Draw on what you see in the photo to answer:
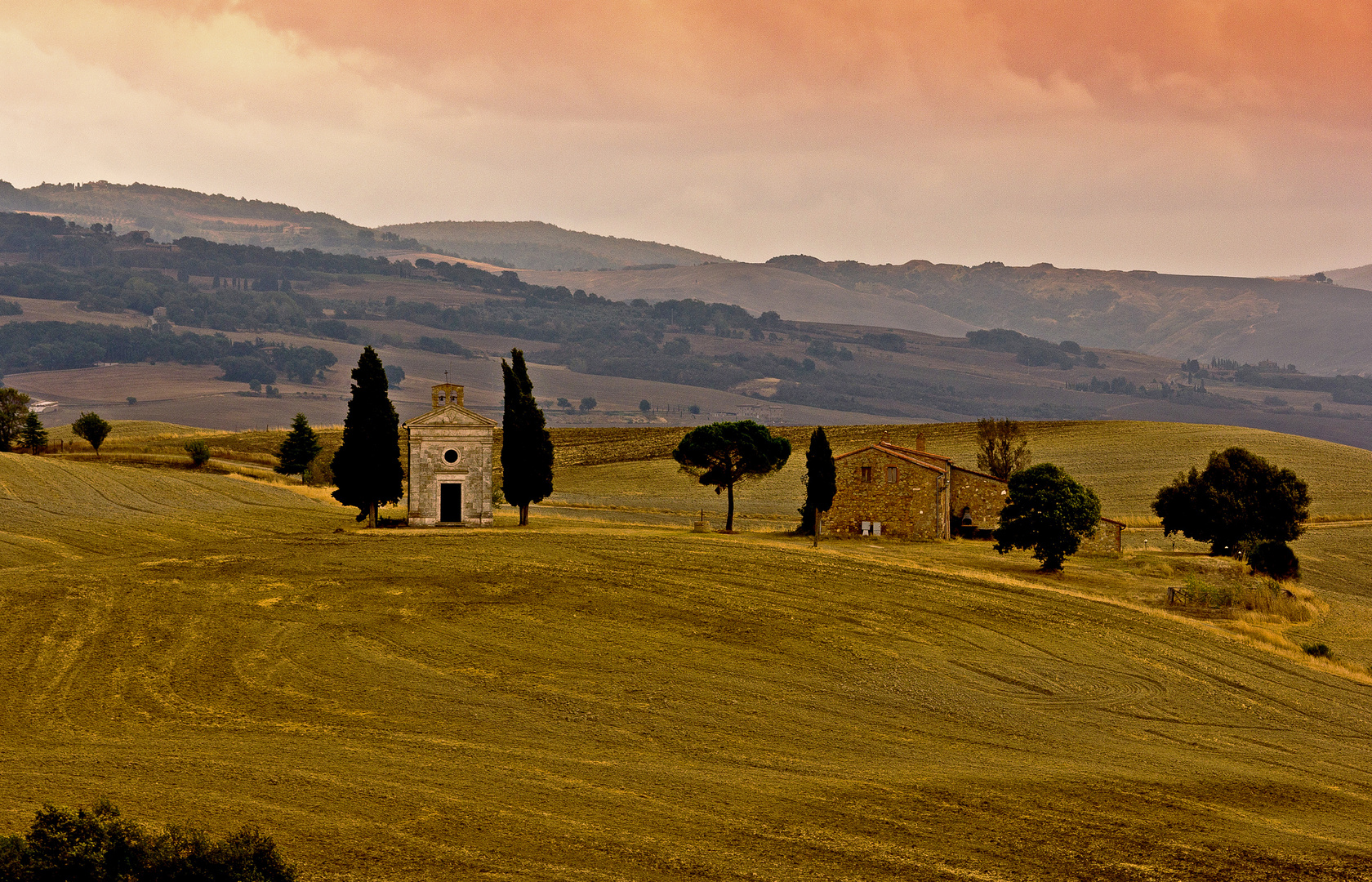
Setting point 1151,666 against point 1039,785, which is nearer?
point 1039,785

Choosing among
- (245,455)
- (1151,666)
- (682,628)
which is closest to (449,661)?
(682,628)

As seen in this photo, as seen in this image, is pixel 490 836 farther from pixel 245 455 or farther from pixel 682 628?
pixel 245 455

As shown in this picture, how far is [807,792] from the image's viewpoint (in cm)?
2734

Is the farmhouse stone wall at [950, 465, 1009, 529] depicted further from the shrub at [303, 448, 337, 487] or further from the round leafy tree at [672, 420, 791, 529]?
the shrub at [303, 448, 337, 487]

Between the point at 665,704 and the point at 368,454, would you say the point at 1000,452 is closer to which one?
the point at 368,454

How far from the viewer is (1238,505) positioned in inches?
2798

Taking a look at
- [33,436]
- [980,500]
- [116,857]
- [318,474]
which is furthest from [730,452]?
[33,436]

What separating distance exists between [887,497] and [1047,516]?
13.4 meters

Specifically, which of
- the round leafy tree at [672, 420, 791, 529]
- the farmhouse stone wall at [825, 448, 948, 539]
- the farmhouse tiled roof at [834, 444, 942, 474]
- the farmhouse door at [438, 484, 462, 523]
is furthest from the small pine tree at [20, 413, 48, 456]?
the farmhouse tiled roof at [834, 444, 942, 474]

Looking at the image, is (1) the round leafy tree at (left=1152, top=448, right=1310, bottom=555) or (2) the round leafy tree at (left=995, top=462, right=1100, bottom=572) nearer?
(2) the round leafy tree at (left=995, top=462, right=1100, bottom=572)

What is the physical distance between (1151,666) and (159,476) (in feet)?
214

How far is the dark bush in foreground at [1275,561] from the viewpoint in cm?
6412

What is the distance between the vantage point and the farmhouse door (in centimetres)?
6412

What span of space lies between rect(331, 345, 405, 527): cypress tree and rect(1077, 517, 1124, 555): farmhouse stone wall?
129 feet
